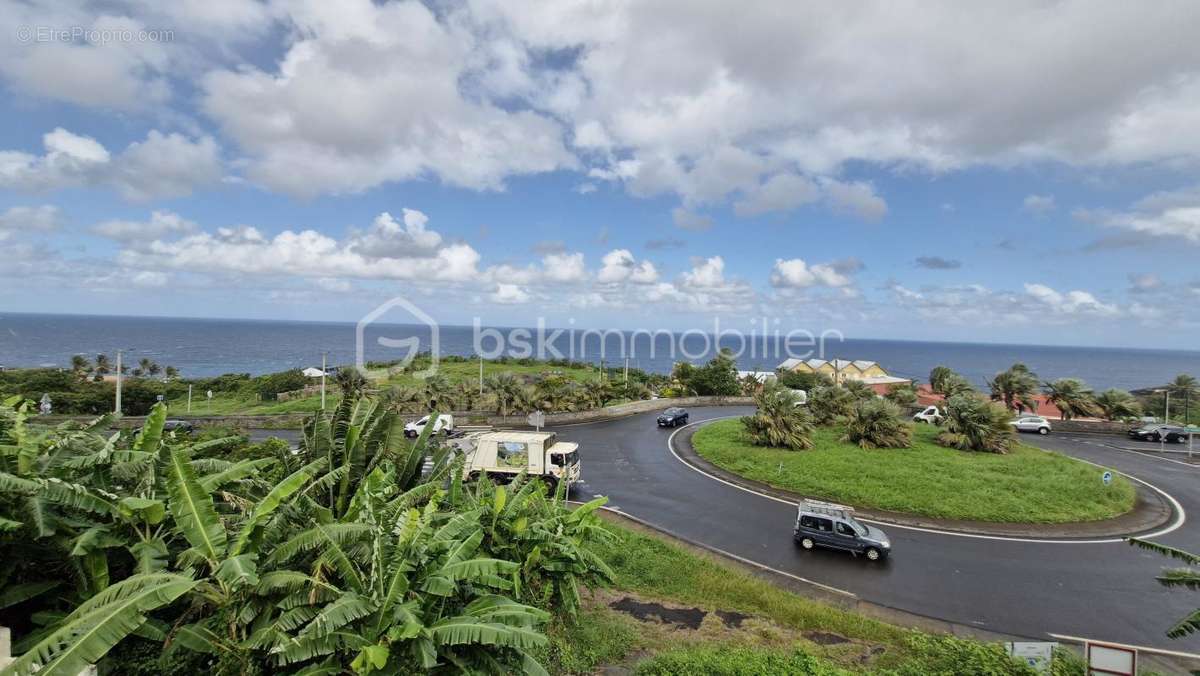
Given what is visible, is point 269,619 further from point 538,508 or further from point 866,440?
point 866,440

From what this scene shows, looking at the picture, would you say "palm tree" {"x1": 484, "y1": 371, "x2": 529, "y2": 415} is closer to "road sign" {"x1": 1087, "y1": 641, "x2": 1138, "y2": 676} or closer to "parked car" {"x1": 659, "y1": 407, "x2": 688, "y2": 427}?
"parked car" {"x1": 659, "y1": 407, "x2": 688, "y2": 427}

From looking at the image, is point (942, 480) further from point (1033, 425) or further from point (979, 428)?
point (1033, 425)

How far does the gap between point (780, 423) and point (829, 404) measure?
7.71 metres

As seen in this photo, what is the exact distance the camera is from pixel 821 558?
14.7 m

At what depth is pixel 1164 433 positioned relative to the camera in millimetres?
33125

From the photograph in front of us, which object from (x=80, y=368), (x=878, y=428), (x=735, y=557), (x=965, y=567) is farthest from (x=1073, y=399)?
(x=80, y=368)

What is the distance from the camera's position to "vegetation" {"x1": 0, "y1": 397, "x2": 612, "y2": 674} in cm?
534

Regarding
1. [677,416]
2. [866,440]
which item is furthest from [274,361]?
[866,440]

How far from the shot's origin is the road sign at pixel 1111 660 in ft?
24.6

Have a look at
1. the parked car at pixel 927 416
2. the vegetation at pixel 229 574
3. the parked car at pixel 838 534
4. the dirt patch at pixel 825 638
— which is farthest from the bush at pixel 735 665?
the parked car at pixel 927 416

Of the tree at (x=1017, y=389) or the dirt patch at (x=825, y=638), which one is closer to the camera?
the dirt patch at (x=825, y=638)

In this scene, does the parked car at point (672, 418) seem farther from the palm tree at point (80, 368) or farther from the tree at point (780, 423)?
the palm tree at point (80, 368)

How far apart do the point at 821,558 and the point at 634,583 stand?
6.08m

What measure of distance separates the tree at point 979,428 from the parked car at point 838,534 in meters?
14.2
